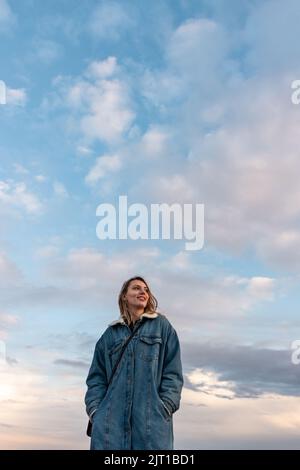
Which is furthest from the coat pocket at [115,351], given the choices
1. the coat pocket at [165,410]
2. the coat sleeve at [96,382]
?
the coat pocket at [165,410]

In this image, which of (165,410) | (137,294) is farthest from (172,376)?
(137,294)

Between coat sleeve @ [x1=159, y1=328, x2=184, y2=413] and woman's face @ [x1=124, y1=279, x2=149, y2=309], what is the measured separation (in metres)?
0.52

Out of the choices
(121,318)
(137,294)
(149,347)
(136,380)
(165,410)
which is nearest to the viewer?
(165,410)

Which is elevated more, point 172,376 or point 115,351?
point 115,351

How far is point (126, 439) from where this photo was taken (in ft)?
32.6

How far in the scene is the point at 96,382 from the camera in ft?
34.3

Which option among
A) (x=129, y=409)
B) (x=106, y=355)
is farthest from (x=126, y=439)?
(x=106, y=355)

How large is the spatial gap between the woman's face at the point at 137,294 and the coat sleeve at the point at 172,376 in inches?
20.3

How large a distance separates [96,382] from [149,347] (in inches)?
32.9

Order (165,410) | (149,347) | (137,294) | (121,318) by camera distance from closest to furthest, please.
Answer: (165,410)
(149,347)
(137,294)
(121,318)

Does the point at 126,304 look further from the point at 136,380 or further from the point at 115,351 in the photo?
the point at 136,380
